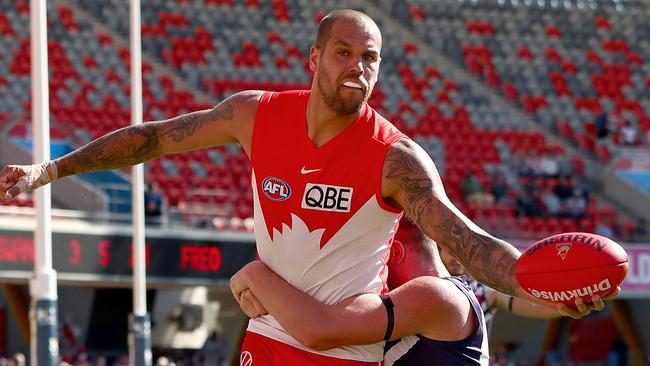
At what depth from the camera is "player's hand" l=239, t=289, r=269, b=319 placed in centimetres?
534

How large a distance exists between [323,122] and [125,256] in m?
15.0

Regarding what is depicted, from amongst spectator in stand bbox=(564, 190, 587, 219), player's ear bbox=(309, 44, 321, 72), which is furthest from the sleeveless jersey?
spectator in stand bbox=(564, 190, 587, 219)

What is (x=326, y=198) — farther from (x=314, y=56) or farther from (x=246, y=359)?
(x=246, y=359)

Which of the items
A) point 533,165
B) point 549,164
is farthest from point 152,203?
point 549,164

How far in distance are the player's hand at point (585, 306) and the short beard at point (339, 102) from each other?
1.11m

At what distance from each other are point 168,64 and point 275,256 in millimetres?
21855

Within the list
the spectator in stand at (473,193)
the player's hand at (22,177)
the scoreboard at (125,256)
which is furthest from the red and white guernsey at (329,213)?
the spectator in stand at (473,193)

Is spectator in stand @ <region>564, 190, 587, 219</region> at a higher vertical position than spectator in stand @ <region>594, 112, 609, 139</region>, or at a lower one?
lower

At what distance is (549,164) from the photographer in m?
26.7

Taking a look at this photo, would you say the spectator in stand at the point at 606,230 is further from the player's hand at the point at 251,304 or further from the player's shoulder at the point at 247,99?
the player's hand at the point at 251,304

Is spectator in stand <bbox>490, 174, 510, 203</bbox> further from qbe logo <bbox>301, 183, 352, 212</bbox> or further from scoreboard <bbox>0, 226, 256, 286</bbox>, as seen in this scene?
qbe logo <bbox>301, 183, 352, 212</bbox>

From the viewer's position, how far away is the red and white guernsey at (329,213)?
17.2 ft

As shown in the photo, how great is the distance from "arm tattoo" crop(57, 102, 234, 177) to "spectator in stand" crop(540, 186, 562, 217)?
19.4m

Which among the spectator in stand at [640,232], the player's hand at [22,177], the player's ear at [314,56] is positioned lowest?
the spectator in stand at [640,232]
